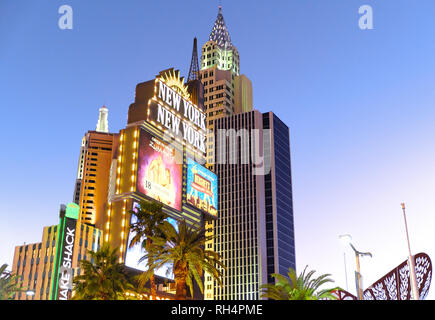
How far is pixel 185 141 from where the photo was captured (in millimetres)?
91938

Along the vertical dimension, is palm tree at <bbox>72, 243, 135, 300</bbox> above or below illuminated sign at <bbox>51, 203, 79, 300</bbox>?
below

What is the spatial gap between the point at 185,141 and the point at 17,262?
178ft

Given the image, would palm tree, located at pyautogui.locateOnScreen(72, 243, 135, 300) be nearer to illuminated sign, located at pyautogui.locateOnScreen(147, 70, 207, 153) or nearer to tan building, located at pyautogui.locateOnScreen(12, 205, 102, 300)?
illuminated sign, located at pyautogui.locateOnScreen(147, 70, 207, 153)

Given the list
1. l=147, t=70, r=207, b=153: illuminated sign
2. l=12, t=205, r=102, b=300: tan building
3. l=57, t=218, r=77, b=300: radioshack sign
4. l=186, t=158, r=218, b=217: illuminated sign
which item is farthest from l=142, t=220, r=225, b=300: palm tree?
l=12, t=205, r=102, b=300: tan building

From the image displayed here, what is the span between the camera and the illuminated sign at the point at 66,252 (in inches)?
3131

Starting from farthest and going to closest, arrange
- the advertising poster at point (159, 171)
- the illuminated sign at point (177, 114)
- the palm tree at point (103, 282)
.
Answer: the illuminated sign at point (177, 114)
the advertising poster at point (159, 171)
the palm tree at point (103, 282)

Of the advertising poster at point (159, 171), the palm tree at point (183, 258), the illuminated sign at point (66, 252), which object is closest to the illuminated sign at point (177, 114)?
the advertising poster at point (159, 171)

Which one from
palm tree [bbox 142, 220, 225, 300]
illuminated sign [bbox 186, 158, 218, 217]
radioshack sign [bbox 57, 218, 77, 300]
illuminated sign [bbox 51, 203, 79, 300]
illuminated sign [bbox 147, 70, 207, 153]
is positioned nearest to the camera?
palm tree [bbox 142, 220, 225, 300]

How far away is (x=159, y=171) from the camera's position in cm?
Result: 8088

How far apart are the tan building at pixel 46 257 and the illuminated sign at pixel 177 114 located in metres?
31.6

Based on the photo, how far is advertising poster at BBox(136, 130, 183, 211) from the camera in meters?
77.3

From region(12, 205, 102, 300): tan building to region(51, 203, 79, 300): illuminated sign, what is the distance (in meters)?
13.3

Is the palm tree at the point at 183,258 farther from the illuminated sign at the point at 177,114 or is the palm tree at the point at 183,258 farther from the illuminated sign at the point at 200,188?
the illuminated sign at the point at 200,188
